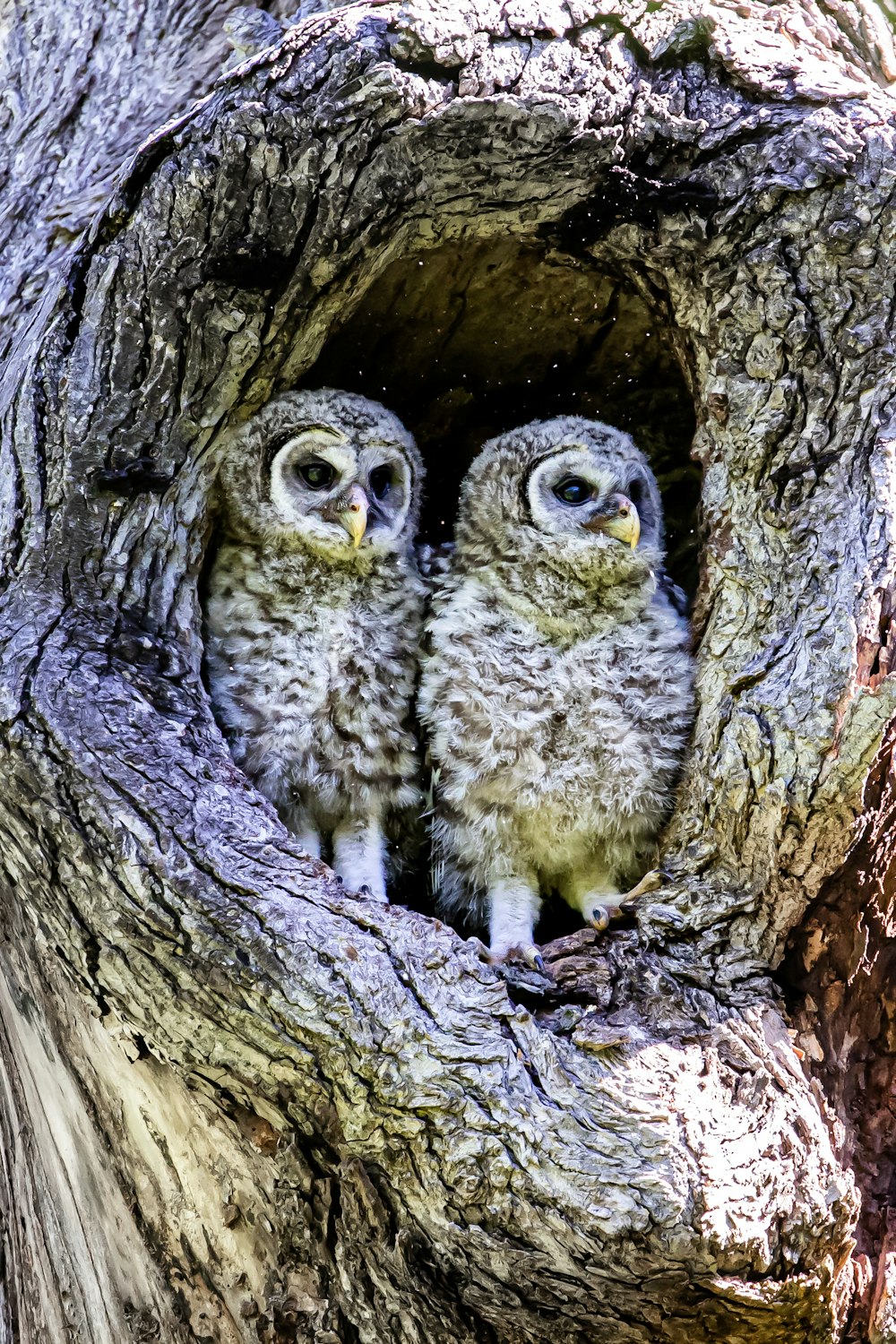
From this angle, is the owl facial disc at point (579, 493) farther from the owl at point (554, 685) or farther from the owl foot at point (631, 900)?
the owl foot at point (631, 900)

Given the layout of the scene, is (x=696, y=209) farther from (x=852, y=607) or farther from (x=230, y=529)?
(x=230, y=529)

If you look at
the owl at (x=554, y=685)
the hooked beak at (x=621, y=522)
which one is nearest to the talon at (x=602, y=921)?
the owl at (x=554, y=685)

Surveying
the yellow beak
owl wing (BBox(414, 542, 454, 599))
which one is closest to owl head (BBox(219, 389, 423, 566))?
the yellow beak

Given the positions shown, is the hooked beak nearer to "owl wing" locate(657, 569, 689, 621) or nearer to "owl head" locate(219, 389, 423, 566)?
"owl wing" locate(657, 569, 689, 621)

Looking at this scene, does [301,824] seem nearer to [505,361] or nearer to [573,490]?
[573,490]

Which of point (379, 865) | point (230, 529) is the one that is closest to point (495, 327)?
point (230, 529)

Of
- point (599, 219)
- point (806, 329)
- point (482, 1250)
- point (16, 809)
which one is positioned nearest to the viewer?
point (482, 1250)

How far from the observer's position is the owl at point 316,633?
8.34ft

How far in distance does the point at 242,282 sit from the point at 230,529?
60 centimetres

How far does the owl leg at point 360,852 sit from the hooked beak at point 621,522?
0.80m

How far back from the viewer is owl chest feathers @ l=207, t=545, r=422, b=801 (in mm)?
2525

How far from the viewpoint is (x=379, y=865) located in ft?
8.57

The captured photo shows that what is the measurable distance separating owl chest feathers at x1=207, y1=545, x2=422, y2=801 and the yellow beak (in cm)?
14

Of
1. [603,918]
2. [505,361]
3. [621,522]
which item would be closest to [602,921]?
[603,918]
